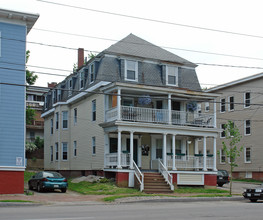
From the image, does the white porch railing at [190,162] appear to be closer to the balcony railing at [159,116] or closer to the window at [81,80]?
the balcony railing at [159,116]

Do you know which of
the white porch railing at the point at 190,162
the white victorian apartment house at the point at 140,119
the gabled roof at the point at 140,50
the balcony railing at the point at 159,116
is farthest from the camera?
the gabled roof at the point at 140,50

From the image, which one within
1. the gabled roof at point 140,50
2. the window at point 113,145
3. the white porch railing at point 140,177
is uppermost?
the gabled roof at point 140,50

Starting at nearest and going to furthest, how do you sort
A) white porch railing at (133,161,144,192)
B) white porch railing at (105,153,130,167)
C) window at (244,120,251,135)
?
white porch railing at (133,161,144,192), white porch railing at (105,153,130,167), window at (244,120,251,135)

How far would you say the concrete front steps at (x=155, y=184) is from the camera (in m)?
26.4

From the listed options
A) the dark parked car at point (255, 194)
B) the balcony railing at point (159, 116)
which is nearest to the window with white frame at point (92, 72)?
the balcony railing at point (159, 116)

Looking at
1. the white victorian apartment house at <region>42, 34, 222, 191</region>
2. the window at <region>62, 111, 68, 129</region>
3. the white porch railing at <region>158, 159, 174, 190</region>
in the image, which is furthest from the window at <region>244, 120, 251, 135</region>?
the window at <region>62, 111, 68, 129</region>

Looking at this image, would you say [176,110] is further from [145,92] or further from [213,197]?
[213,197]

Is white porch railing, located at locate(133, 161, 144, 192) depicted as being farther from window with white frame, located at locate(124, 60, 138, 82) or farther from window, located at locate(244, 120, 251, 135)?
window, located at locate(244, 120, 251, 135)

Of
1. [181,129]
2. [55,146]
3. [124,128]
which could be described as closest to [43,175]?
[124,128]

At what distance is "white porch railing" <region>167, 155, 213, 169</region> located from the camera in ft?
98.6

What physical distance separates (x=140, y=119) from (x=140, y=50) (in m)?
6.04

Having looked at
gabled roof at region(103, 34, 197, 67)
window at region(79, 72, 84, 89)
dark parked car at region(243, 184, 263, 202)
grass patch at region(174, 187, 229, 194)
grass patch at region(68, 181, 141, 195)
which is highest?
gabled roof at region(103, 34, 197, 67)

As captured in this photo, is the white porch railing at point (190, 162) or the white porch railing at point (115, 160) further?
the white porch railing at point (190, 162)

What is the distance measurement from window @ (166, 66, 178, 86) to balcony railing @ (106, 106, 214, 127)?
257cm
